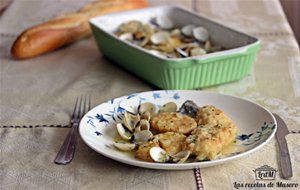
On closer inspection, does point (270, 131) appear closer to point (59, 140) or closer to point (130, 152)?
point (130, 152)

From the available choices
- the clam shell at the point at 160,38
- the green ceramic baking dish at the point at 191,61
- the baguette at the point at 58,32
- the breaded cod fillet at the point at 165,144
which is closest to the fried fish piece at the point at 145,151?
the breaded cod fillet at the point at 165,144

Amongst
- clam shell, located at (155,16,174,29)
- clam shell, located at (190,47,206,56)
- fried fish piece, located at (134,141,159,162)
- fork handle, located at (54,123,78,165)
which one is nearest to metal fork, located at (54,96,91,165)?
fork handle, located at (54,123,78,165)

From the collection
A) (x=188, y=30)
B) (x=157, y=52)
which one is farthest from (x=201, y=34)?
(x=157, y=52)

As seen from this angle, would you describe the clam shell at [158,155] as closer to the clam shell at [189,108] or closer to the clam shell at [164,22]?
the clam shell at [189,108]

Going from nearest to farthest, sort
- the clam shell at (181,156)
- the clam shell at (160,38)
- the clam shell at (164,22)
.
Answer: the clam shell at (181,156) → the clam shell at (160,38) → the clam shell at (164,22)

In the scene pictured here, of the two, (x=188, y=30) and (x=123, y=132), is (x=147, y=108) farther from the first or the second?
(x=188, y=30)

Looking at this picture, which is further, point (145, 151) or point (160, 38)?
point (160, 38)

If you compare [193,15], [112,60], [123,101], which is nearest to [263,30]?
[193,15]
